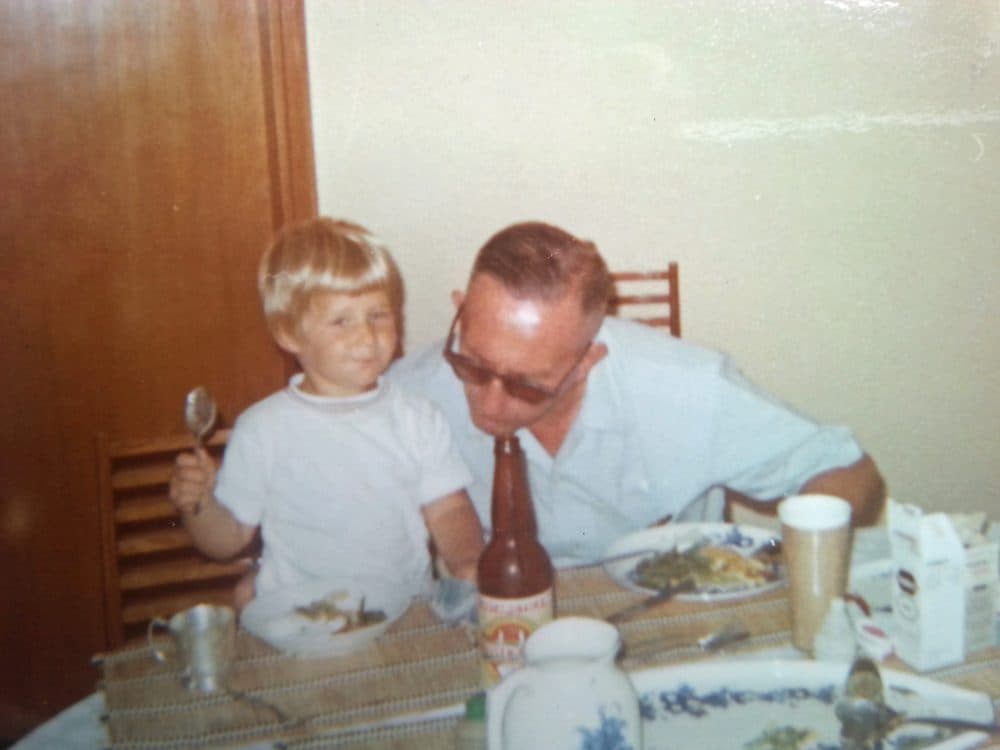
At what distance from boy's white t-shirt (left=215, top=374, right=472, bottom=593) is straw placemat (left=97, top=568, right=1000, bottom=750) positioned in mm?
246

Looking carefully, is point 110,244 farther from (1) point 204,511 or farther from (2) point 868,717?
(2) point 868,717

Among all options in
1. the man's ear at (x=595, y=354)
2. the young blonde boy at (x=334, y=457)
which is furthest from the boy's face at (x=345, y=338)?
the man's ear at (x=595, y=354)

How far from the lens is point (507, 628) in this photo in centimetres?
75

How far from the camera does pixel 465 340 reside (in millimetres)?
1131

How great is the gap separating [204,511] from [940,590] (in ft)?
2.64

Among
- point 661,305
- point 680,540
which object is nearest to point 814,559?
point 680,540

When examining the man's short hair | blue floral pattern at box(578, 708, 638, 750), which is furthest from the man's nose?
blue floral pattern at box(578, 708, 638, 750)

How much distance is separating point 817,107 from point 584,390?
1019mm

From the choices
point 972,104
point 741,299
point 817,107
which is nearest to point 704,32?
point 817,107

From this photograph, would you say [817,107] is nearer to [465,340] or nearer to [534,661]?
[465,340]

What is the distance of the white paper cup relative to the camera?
81cm

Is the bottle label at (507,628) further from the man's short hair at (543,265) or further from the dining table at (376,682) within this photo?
the man's short hair at (543,265)

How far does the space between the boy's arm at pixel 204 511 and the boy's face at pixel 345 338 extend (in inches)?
7.2

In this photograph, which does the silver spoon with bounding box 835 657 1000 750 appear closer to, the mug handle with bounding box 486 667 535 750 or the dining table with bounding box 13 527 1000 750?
the dining table with bounding box 13 527 1000 750
